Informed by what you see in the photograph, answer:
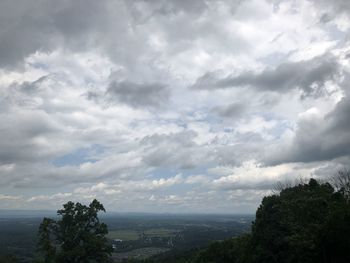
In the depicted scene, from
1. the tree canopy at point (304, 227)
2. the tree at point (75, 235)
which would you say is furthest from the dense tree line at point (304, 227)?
the tree at point (75, 235)

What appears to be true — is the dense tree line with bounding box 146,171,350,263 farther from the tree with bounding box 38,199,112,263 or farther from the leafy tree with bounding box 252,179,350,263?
the tree with bounding box 38,199,112,263

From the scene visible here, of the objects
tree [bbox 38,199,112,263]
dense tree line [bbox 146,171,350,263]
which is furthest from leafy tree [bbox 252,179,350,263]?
tree [bbox 38,199,112,263]

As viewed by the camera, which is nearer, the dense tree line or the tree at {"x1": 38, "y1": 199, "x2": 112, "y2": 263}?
the tree at {"x1": 38, "y1": 199, "x2": 112, "y2": 263}

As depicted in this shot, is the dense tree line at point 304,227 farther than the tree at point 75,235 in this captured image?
Yes

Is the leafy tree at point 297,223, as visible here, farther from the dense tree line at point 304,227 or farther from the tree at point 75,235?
the tree at point 75,235

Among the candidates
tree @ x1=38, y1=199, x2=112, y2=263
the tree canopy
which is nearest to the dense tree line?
the tree canopy

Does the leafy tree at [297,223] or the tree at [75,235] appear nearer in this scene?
the tree at [75,235]

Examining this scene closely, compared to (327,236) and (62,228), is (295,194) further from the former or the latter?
(62,228)

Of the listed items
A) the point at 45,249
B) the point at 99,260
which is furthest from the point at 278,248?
the point at 45,249

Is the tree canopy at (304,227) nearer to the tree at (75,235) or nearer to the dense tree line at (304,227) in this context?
the dense tree line at (304,227)
